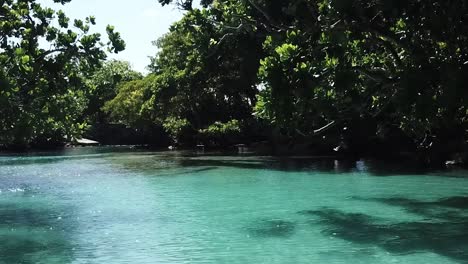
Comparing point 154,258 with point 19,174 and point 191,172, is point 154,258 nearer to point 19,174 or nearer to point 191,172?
point 191,172

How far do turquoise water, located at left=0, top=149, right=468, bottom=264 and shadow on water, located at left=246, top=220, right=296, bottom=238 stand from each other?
0.03 m

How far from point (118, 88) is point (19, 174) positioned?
44.1 metres

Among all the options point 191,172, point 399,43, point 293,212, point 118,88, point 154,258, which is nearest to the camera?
A: point 154,258

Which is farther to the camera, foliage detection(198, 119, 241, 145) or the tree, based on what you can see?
foliage detection(198, 119, 241, 145)

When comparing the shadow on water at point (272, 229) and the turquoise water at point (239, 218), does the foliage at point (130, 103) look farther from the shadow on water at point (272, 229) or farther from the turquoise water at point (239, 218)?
the shadow on water at point (272, 229)

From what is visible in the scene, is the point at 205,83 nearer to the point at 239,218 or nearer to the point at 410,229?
the point at 239,218

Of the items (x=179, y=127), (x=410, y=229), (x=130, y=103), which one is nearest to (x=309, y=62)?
(x=410, y=229)

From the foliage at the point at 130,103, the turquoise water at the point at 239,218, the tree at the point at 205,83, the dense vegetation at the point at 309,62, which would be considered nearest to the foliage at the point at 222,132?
the tree at the point at 205,83

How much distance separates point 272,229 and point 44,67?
9.82m

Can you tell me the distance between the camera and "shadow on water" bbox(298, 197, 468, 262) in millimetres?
11026

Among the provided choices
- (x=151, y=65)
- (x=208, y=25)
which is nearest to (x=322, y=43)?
(x=208, y=25)

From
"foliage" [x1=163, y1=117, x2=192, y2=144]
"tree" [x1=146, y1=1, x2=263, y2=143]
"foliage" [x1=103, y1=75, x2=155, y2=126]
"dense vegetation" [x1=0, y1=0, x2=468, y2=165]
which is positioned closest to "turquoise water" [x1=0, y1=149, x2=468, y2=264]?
"dense vegetation" [x1=0, y1=0, x2=468, y2=165]

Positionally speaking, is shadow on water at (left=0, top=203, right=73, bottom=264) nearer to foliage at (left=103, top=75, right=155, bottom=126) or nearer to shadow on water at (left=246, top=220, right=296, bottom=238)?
shadow on water at (left=246, top=220, right=296, bottom=238)

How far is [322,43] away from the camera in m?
14.1
